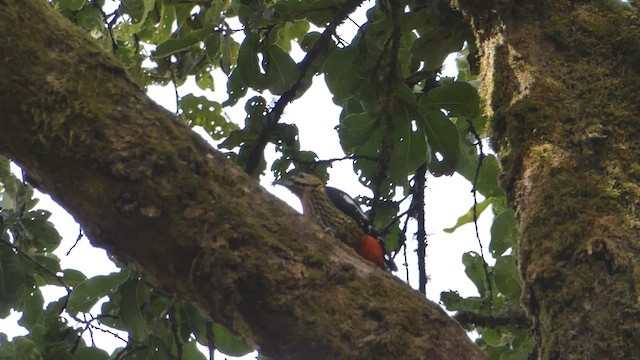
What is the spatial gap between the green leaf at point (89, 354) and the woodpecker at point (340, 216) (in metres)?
1.34

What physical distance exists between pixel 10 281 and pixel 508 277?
2094mm

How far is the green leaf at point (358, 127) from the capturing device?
3.57 meters

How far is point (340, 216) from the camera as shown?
181 inches

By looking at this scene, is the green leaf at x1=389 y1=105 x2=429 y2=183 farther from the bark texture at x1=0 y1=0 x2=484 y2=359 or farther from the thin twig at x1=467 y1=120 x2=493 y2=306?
the bark texture at x1=0 y1=0 x2=484 y2=359

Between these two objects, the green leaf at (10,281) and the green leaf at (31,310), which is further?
the green leaf at (31,310)

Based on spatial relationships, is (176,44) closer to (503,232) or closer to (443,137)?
(443,137)

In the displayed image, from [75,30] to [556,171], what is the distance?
1.41m

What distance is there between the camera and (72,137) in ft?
6.79

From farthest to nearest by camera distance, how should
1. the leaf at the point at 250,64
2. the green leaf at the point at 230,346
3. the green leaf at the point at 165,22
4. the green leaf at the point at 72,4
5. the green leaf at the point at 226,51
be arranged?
the green leaf at the point at 165,22, the green leaf at the point at 72,4, the green leaf at the point at 226,51, the leaf at the point at 250,64, the green leaf at the point at 230,346

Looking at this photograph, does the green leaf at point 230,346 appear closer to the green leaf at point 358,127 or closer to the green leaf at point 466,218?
the green leaf at point 358,127

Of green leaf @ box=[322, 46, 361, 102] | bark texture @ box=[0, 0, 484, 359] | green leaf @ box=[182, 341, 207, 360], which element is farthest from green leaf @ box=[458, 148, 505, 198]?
bark texture @ box=[0, 0, 484, 359]

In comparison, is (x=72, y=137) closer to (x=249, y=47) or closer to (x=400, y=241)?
(x=249, y=47)

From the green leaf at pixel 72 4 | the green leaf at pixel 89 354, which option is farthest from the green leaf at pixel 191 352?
the green leaf at pixel 72 4

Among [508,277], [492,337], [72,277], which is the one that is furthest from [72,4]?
[492,337]
